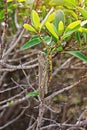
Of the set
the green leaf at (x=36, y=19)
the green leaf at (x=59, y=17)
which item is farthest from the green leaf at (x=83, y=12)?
the green leaf at (x=36, y=19)

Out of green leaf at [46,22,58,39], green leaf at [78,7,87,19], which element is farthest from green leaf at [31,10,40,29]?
green leaf at [78,7,87,19]

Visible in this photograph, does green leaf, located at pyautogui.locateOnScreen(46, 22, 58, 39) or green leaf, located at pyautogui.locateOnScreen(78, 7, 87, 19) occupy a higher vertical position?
green leaf, located at pyautogui.locateOnScreen(78, 7, 87, 19)

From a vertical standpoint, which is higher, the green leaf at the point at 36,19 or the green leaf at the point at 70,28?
the green leaf at the point at 36,19

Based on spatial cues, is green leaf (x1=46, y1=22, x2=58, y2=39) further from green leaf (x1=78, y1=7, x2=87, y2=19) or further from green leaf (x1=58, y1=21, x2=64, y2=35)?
green leaf (x1=78, y1=7, x2=87, y2=19)

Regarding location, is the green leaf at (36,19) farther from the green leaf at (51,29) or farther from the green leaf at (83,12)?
the green leaf at (83,12)

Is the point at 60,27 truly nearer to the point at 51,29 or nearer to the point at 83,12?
the point at 51,29

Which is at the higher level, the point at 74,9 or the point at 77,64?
the point at 74,9

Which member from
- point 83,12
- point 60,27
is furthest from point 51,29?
point 83,12

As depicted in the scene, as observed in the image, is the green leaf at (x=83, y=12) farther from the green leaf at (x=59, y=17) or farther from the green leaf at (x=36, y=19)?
the green leaf at (x=36, y=19)

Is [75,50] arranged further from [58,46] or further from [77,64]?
[77,64]

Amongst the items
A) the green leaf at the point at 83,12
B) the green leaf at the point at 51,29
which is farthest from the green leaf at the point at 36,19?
the green leaf at the point at 83,12

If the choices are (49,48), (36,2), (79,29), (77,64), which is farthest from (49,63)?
(77,64)
